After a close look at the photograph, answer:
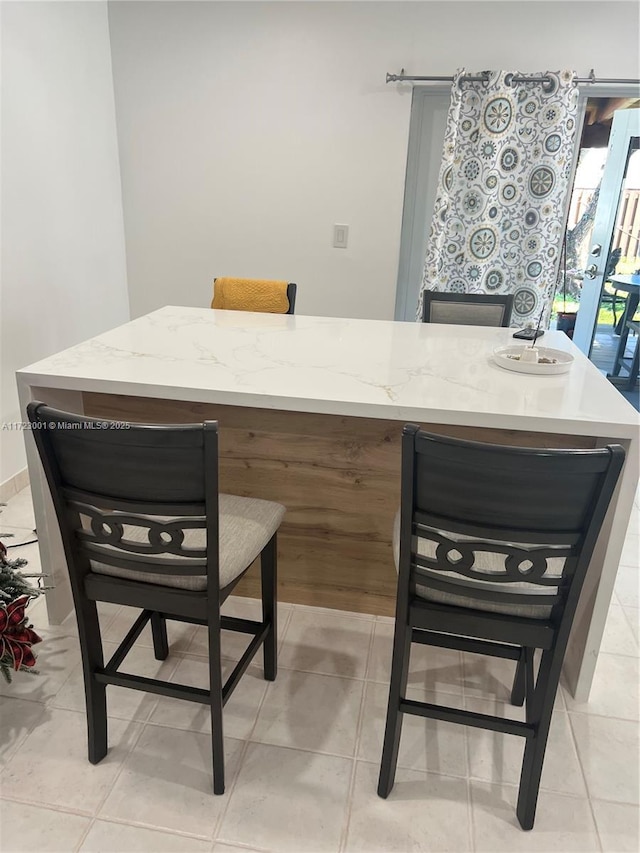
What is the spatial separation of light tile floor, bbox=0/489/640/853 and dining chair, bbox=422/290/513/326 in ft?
4.93

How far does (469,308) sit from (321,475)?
1.31m

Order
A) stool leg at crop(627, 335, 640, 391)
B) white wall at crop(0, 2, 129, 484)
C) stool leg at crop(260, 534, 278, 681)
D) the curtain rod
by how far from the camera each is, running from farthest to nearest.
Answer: stool leg at crop(627, 335, 640, 391), the curtain rod, white wall at crop(0, 2, 129, 484), stool leg at crop(260, 534, 278, 681)

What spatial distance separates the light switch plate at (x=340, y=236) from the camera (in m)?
3.57

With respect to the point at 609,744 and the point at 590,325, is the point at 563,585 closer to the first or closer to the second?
the point at 609,744

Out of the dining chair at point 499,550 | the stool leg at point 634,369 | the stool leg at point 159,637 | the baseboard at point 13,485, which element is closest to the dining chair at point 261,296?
the baseboard at point 13,485

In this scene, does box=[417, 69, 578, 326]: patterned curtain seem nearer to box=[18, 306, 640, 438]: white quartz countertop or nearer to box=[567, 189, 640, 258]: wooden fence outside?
box=[567, 189, 640, 258]: wooden fence outside

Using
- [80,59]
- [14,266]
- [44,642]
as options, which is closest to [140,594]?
[44,642]

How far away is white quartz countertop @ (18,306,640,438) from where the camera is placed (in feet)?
5.06

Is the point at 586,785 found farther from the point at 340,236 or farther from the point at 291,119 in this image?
the point at 291,119

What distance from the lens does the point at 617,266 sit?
386 cm

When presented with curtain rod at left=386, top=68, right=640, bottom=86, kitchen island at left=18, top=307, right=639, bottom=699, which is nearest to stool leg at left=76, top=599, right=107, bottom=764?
kitchen island at left=18, top=307, right=639, bottom=699

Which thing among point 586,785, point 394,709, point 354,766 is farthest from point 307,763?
point 586,785

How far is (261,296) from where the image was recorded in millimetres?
2807

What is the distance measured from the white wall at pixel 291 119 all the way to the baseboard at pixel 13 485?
4.67 feet
